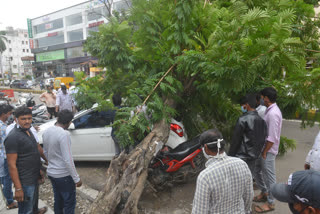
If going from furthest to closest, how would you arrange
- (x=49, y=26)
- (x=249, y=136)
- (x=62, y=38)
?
(x=49, y=26) → (x=62, y=38) → (x=249, y=136)

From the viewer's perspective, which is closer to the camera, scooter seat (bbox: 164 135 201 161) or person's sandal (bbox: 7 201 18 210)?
person's sandal (bbox: 7 201 18 210)

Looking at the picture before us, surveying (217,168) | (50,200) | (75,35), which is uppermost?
(75,35)

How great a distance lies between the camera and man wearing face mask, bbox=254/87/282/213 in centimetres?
338

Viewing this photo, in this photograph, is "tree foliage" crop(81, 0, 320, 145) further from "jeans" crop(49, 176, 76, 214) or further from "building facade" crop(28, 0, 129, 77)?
"building facade" crop(28, 0, 129, 77)

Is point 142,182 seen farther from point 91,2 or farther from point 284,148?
point 91,2

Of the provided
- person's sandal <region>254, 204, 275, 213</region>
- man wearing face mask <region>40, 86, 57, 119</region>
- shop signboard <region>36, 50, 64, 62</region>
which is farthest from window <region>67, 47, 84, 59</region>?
person's sandal <region>254, 204, 275, 213</region>

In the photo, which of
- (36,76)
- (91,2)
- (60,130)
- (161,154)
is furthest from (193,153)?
(36,76)

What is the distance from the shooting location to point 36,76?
46000mm

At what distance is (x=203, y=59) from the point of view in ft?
9.41

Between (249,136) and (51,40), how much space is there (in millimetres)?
50448

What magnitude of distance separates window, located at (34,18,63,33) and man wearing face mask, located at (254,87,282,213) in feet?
157

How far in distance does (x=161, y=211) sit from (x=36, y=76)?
1975 inches

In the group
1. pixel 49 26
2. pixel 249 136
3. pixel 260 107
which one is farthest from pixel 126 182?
pixel 49 26

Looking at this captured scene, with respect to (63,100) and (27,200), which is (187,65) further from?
(63,100)
